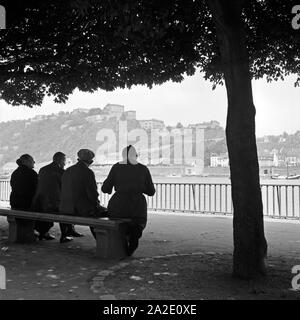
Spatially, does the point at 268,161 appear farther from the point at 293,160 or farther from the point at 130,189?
the point at 130,189

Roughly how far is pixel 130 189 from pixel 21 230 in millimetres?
3020

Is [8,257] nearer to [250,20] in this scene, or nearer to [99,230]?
[99,230]

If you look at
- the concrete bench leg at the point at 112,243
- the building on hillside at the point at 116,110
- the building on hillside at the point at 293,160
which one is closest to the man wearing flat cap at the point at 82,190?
the concrete bench leg at the point at 112,243

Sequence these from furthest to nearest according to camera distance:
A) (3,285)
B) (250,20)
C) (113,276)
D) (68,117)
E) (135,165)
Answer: (68,117), (250,20), (135,165), (113,276), (3,285)

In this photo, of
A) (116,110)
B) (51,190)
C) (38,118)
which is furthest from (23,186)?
(38,118)

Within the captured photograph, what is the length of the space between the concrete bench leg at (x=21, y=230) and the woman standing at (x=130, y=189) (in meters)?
2.48

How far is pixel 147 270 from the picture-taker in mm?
6043

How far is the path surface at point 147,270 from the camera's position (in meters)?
4.89

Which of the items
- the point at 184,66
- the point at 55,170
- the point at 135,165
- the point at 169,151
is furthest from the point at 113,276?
the point at 169,151

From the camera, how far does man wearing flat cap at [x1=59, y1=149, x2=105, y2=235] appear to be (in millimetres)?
7566

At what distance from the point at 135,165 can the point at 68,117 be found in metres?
147
